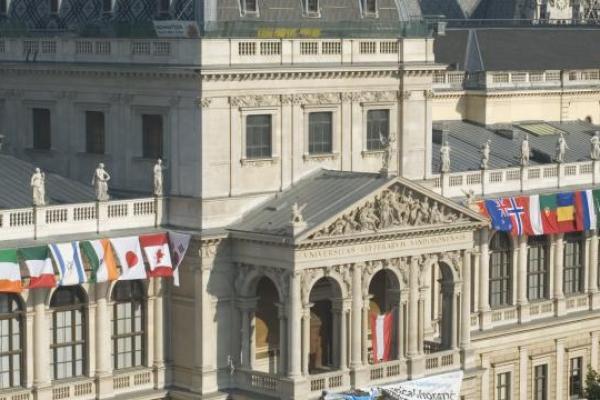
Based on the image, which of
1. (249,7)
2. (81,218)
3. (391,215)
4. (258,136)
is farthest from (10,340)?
(249,7)

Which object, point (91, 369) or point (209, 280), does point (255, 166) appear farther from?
point (91, 369)

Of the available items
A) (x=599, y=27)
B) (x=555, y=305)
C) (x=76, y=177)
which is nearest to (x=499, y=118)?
(x=555, y=305)

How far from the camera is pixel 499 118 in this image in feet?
372

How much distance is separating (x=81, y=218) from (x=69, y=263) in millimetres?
2871

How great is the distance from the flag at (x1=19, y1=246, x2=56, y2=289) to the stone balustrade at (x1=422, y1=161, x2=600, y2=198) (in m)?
21.0

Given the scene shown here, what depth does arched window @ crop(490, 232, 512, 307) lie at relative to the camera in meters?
103

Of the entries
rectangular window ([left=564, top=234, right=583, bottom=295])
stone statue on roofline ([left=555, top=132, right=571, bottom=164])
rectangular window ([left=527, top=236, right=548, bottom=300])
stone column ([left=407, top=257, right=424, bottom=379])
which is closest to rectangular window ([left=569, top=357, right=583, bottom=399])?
rectangular window ([left=564, top=234, right=583, bottom=295])

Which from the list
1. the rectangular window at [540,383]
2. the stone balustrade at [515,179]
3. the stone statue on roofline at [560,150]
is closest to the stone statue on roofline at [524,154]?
the stone balustrade at [515,179]

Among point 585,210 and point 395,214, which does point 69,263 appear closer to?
point 395,214

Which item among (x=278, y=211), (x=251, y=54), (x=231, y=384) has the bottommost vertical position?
(x=231, y=384)

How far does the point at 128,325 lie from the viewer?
87.1 m

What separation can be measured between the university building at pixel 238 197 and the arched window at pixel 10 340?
0.27 ft

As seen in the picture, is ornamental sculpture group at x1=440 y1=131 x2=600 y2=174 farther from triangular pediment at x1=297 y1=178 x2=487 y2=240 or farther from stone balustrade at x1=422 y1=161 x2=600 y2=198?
triangular pediment at x1=297 y1=178 x2=487 y2=240

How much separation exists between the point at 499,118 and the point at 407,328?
83.8 ft
